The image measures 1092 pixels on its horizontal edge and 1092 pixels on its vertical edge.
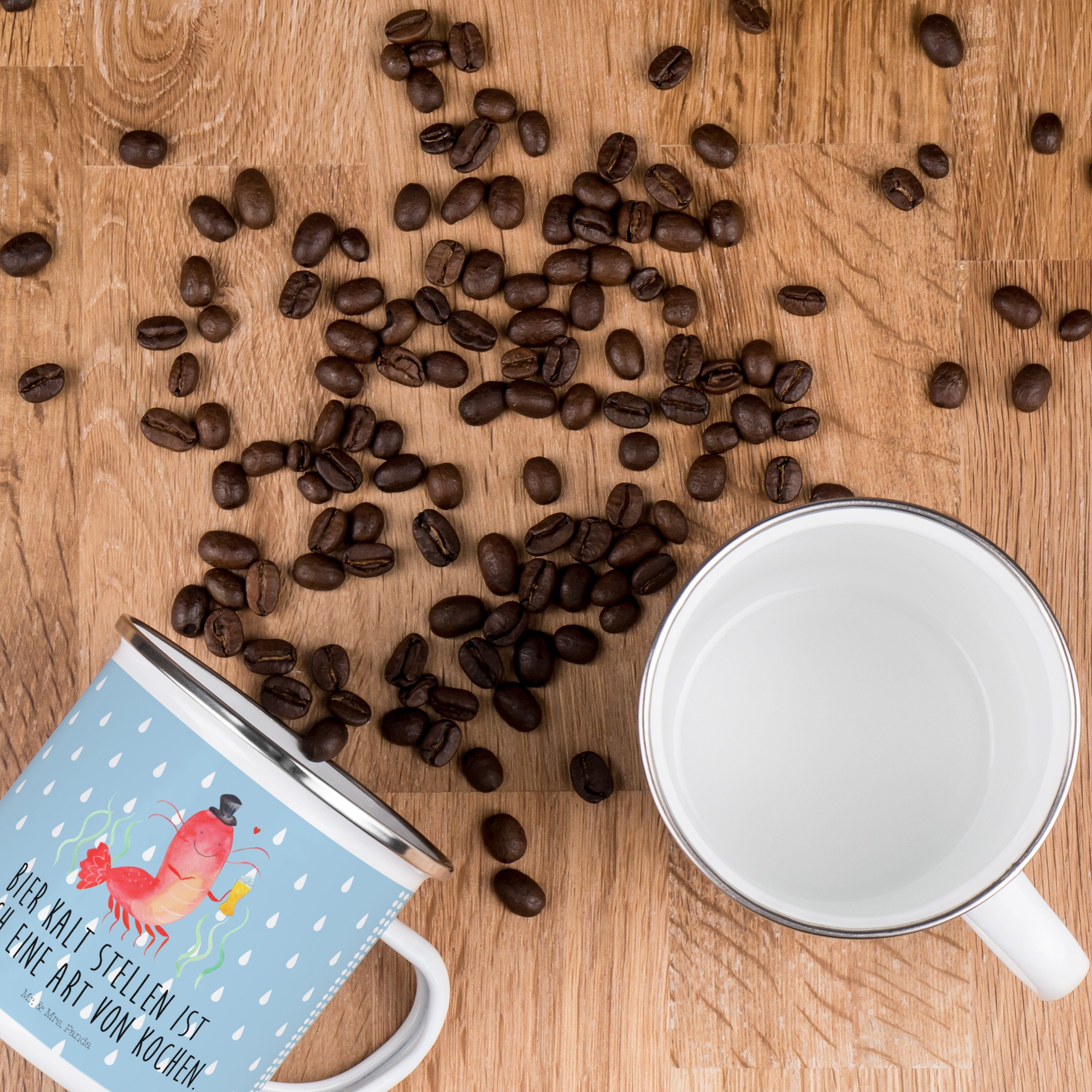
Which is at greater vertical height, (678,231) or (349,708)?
(678,231)

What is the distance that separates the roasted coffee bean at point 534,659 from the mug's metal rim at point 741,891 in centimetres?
27

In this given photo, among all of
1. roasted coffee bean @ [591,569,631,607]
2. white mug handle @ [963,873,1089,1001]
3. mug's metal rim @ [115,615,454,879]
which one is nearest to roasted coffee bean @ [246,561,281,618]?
mug's metal rim @ [115,615,454,879]

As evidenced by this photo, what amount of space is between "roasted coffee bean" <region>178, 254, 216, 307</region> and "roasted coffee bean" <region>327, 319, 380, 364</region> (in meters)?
0.13

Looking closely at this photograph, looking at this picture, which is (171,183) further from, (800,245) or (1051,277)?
(1051,277)

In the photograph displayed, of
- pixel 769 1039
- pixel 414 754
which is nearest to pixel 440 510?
pixel 414 754

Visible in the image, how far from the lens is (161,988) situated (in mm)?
680

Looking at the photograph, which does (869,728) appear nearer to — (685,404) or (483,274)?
(685,404)

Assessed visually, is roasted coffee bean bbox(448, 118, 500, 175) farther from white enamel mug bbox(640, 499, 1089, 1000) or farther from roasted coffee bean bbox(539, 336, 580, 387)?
white enamel mug bbox(640, 499, 1089, 1000)

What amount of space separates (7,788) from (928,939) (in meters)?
0.95

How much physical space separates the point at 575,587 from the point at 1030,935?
47cm

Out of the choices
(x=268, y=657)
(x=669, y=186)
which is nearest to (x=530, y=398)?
(x=669, y=186)

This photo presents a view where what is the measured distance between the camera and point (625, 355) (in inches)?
37.7

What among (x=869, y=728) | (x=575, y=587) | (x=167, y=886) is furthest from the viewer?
(x=575, y=587)

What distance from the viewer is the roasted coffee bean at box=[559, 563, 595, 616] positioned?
94 centimetres
